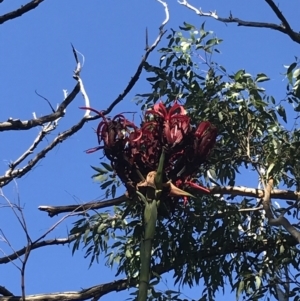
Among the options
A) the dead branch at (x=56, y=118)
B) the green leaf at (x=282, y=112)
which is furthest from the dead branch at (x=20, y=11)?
the green leaf at (x=282, y=112)

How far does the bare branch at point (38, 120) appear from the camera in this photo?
242cm

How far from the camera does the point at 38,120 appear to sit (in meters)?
2.49

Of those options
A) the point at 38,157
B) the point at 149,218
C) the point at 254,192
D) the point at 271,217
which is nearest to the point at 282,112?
the point at 254,192

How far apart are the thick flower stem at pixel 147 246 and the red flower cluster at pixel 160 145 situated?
133mm

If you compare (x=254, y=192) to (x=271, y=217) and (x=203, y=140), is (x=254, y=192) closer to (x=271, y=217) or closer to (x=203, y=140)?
(x=271, y=217)

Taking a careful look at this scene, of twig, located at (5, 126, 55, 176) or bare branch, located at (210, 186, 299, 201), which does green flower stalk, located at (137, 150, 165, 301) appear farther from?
bare branch, located at (210, 186, 299, 201)

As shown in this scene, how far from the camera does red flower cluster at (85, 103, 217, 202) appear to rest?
1.98 meters

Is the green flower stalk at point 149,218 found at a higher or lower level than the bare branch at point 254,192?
lower

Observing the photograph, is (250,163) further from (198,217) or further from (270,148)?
(198,217)

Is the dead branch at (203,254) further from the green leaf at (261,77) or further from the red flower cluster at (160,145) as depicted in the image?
the red flower cluster at (160,145)

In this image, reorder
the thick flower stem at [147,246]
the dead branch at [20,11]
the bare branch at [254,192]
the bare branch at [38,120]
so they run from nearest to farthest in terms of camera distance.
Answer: the thick flower stem at [147,246] < the dead branch at [20,11] < the bare branch at [38,120] < the bare branch at [254,192]

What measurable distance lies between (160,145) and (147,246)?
321mm

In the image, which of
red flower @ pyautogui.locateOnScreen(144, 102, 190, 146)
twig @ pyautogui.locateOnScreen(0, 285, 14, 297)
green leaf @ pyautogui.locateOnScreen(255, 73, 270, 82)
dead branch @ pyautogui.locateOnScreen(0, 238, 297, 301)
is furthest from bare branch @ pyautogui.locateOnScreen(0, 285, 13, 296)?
green leaf @ pyautogui.locateOnScreen(255, 73, 270, 82)

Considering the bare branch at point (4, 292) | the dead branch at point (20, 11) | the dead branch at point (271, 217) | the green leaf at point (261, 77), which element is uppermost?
the green leaf at point (261, 77)
